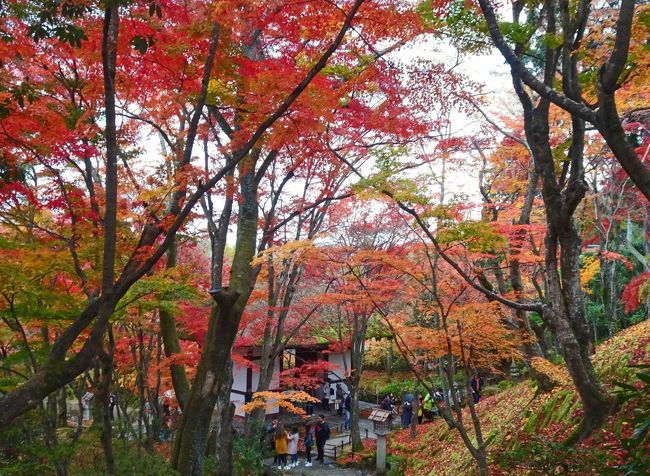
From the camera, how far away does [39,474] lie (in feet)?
28.0

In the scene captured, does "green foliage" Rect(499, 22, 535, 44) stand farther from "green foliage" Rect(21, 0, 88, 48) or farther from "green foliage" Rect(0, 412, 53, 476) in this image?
"green foliage" Rect(0, 412, 53, 476)

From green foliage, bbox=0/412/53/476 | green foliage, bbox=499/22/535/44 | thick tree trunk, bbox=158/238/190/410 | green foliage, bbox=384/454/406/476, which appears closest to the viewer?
green foliage, bbox=499/22/535/44

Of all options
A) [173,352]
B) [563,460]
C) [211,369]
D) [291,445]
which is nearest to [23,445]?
[173,352]

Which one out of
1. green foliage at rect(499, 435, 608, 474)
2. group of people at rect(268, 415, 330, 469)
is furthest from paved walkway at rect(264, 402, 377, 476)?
green foliage at rect(499, 435, 608, 474)

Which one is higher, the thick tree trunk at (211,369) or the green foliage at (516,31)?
the green foliage at (516,31)

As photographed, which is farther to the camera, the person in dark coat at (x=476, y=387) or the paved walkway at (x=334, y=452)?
the person in dark coat at (x=476, y=387)

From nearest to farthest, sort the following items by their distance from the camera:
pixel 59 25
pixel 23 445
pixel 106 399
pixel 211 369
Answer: pixel 59 25
pixel 106 399
pixel 211 369
pixel 23 445

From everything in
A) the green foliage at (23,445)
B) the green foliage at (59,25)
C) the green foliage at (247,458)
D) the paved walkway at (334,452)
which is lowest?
the paved walkway at (334,452)

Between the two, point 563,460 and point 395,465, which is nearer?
point 563,460

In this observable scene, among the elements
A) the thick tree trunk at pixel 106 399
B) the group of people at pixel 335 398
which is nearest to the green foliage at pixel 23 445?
the thick tree trunk at pixel 106 399

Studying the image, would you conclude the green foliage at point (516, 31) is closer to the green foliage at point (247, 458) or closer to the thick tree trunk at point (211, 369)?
the thick tree trunk at point (211, 369)

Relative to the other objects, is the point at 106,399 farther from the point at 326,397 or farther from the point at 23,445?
the point at 326,397

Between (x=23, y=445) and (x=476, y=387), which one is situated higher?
(x=23, y=445)

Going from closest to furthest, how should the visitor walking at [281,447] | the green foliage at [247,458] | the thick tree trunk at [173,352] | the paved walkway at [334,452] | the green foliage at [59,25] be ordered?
the green foliage at [59,25]
the thick tree trunk at [173,352]
the green foliage at [247,458]
the visitor walking at [281,447]
the paved walkway at [334,452]
